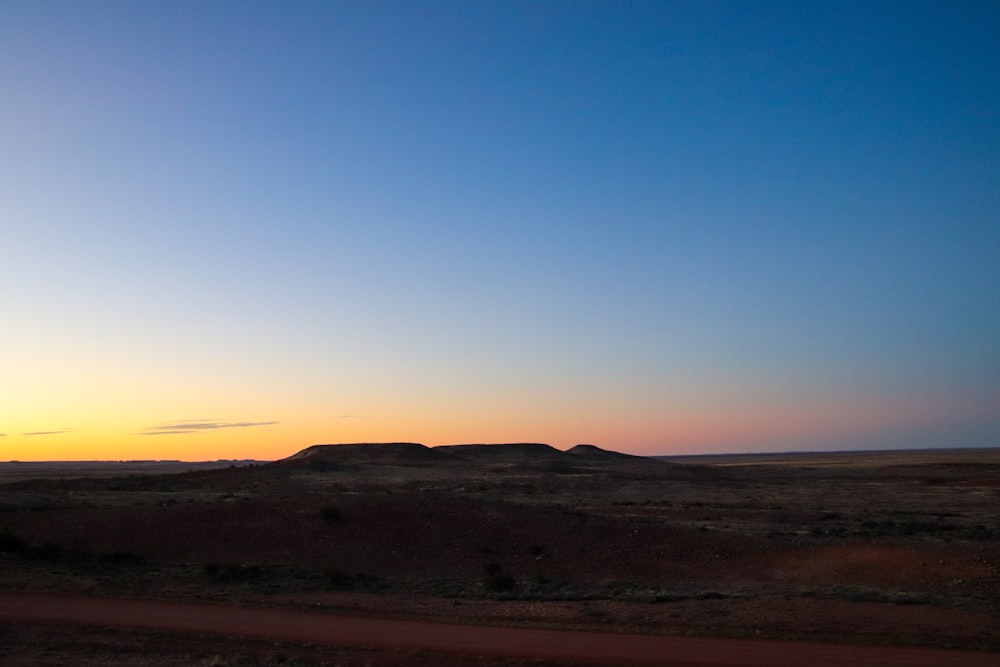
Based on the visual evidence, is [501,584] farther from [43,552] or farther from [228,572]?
[43,552]

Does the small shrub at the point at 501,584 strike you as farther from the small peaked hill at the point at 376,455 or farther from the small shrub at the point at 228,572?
the small peaked hill at the point at 376,455

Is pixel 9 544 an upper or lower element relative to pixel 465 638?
upper

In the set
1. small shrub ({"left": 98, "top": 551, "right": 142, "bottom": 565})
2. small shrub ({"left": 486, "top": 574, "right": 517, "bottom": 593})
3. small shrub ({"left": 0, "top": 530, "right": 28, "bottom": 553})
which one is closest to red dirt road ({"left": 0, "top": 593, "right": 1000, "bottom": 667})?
small shrub ({"left": 486, "top": 574, "right": 517, "bottom": 593})

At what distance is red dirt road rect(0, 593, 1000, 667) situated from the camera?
14117 mm

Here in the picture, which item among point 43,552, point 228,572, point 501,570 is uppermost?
point 43,552

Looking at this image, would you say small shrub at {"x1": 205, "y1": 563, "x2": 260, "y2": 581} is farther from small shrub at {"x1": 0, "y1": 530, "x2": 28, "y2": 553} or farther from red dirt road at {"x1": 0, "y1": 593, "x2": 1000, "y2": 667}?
small shrub at {"x1": 0, "y1": 530, "x2": 28, "y2": 553}

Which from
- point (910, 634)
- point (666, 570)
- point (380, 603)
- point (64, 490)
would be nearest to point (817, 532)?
point (666, 570)

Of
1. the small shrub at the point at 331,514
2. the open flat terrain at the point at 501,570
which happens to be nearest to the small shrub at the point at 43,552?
the open flat terrain at the point at 501,570

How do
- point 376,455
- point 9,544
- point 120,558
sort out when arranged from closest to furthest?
point 120,558 < point 9,544 < point 376,455

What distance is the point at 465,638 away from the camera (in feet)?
52.4

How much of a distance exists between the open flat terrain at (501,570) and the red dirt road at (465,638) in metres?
0.42

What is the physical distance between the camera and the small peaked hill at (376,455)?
96.9 metres

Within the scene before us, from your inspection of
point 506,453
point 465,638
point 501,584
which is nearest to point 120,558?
point 501,584

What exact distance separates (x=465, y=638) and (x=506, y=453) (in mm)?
112704
